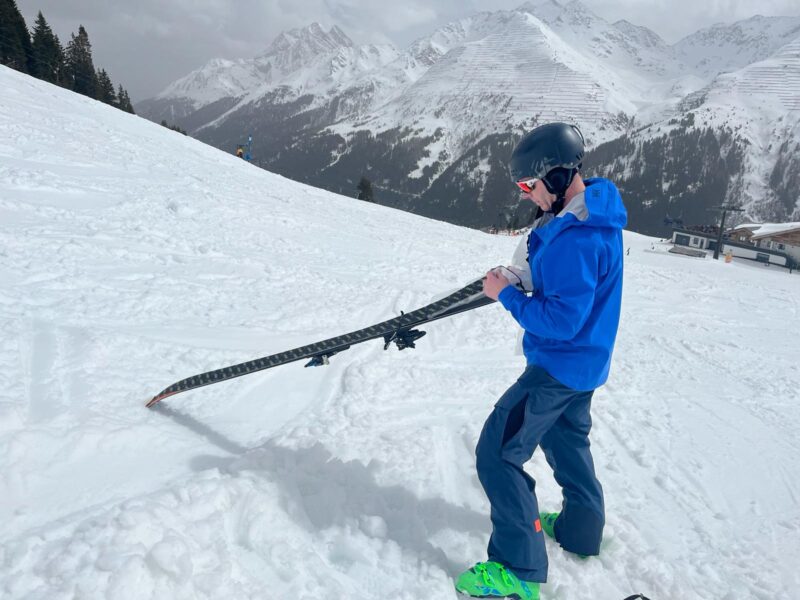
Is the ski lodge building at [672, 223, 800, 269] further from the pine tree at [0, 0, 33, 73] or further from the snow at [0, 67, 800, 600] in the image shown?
the pine tree at [0, 0, 33, 73]

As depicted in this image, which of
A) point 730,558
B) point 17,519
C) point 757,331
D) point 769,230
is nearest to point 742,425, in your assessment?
point 730,558

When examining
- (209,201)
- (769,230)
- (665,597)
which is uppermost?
(769,230)

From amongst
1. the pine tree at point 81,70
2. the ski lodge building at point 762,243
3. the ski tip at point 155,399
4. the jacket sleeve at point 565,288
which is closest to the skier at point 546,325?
the jacket sleeve at point 565,288

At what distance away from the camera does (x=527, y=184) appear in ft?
8.63

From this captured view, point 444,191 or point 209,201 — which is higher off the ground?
point 444,191

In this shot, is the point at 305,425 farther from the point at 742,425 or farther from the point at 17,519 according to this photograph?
the point at 742,425

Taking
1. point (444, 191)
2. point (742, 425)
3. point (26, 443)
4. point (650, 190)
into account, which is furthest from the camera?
point (444, 191)

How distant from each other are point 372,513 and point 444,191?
599 feet

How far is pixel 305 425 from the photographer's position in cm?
399

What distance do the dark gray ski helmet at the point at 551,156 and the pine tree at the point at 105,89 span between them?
67844 mm

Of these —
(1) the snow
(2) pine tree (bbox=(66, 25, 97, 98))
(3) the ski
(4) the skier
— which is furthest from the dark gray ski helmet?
(2) pine tree (bbox=(66, 25, 97, 98))

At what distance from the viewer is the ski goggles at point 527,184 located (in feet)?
8.47

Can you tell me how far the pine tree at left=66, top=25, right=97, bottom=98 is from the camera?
5481 cm

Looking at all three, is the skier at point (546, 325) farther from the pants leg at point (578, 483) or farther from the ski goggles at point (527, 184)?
the pants leg at point (578, 483)
